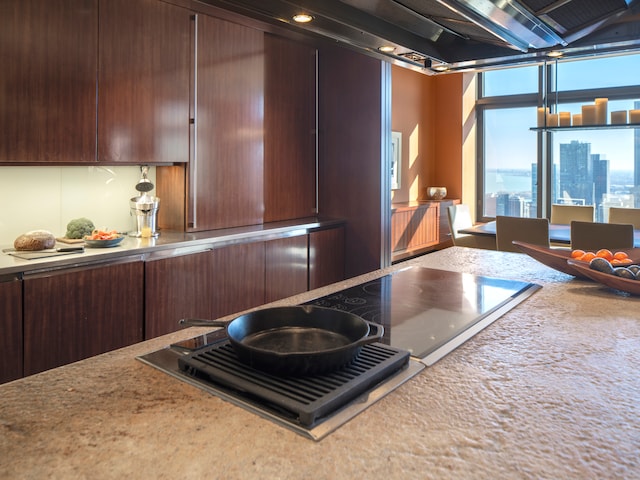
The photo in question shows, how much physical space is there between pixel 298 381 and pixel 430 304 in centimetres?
78

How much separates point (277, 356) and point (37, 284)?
1.83 m

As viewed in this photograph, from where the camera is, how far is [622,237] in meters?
3.54

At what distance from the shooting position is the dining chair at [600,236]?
3518mm

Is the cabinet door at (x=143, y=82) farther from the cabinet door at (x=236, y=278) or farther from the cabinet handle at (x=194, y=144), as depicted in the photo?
the cabinet door at (x=236, y=278)

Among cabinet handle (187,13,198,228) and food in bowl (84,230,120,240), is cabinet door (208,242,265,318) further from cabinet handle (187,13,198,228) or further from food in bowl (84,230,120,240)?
food in bowl (84,230,120,240)

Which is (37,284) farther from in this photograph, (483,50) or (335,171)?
(335,171)

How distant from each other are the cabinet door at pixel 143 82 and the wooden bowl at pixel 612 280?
7.96 ft

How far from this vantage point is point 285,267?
150 inches

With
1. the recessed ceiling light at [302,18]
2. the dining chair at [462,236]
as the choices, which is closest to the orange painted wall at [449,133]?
the dining chair at [462,236]

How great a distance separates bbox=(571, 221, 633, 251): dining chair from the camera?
3.52m

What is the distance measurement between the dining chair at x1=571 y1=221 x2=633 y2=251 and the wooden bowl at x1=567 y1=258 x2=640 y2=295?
1950 mm

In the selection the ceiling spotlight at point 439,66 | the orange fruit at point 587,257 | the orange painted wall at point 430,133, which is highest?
the orange painted wall at point 430,133

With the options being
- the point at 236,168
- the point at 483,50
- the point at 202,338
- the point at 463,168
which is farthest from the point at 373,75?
the point at 202,338

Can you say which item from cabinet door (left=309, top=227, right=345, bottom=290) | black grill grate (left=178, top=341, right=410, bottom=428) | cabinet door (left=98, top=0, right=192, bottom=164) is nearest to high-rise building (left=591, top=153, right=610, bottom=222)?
cabinet door (left=309, top=227, right=345, bottom=290)
